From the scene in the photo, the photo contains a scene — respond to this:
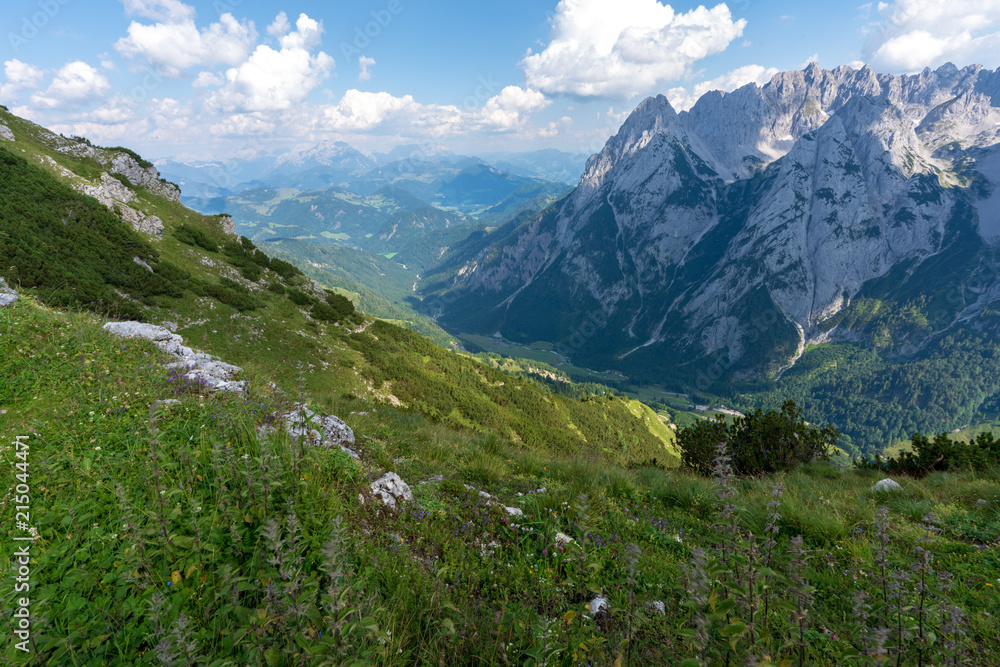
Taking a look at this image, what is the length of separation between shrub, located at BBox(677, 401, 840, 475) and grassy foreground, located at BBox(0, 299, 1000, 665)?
797 cm

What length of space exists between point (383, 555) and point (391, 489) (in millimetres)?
2344

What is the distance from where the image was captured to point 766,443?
65.2 ft

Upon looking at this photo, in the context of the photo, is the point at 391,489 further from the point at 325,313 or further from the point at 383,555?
the point at 325,313

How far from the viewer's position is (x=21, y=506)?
5.09 metres

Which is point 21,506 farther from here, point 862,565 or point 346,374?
point 346,374

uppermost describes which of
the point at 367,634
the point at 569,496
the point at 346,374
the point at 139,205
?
the point at 139,205

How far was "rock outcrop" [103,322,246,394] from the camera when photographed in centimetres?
974

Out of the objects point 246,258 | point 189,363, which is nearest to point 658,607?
point 189,363

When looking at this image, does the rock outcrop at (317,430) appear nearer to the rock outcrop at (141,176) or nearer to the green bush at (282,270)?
the green bush at (282,270)

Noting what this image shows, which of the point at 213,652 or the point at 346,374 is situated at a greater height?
the point at 213,652

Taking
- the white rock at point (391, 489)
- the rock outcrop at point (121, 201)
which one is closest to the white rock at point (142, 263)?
the rock outcrop at point (121, 201)

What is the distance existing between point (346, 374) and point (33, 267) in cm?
2390

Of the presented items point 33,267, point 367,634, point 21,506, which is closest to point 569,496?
point 367,634

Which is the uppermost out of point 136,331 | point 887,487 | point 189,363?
point 136,331
